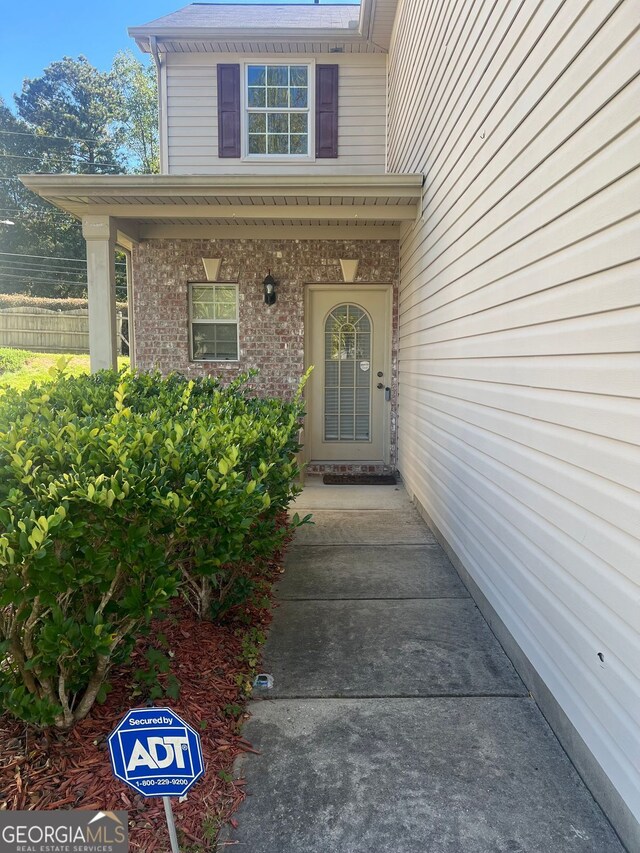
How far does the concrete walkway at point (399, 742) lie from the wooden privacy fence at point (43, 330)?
19303 mm

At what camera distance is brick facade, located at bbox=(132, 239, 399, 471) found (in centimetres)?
730

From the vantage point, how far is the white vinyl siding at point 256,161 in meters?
7.56

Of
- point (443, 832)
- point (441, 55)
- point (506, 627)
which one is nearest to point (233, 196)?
point (441, 55)

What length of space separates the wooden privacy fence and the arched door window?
15500 mm

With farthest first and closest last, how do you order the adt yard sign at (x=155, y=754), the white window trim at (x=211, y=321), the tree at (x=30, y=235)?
the tree at (x=30, y=235) < the white window trim at (x=211, y=321) < the adt yard sign at (x=155, y=754)

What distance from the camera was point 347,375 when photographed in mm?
7617

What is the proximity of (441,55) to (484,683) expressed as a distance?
445cm

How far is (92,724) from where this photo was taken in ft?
7.29

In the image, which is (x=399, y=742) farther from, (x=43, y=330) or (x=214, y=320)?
(x=43, y=330)

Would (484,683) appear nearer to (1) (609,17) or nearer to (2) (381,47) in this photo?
(1) (609,17)

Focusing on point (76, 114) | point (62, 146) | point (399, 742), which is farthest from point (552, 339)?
point (76, 114)

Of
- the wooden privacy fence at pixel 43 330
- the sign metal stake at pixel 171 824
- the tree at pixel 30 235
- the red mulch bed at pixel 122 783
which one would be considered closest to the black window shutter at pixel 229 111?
the red mulch bed at pixel 122 783

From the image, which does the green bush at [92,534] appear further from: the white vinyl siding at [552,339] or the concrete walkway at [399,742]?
the white vinyl siding at [552,339]

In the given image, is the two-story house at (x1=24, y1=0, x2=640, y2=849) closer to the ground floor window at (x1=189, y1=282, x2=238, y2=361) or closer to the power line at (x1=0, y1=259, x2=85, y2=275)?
the ground floor window at (x1=189, y1=282, x2=238, y2=361)
